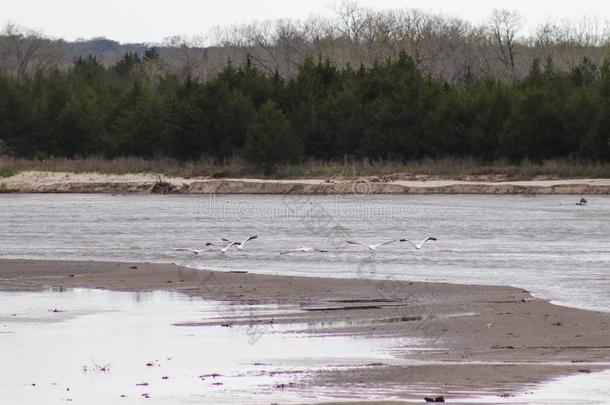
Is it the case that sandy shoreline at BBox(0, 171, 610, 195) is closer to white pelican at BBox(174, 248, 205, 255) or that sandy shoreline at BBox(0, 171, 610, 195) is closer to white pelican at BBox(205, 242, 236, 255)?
white pelican at BBox(205, 242, 236, 255)

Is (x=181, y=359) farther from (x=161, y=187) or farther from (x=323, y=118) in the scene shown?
(x=323, y=118)

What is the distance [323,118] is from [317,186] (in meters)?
9.33

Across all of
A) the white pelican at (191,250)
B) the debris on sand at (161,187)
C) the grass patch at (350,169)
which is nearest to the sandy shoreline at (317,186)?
the debris on sand at (161,187)

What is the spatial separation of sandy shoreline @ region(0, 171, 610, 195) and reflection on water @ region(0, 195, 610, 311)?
2882 mm

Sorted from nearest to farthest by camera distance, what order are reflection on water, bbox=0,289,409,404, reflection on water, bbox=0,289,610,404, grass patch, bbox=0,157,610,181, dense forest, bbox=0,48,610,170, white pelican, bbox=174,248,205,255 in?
reflection on water, bbox=0,289,610,404
reflection on water, bbox=0,289,409,404
white pelican, bbox=174,248,205,255
grass patch, bbox=0,157,610,181
dense forest, bbox=0,48,610,170

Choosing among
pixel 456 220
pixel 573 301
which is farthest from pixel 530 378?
pixel 456 220

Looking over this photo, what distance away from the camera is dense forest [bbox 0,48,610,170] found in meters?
69.6

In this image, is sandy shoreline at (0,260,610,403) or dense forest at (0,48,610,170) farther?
dense forest at (0,48,610,170)

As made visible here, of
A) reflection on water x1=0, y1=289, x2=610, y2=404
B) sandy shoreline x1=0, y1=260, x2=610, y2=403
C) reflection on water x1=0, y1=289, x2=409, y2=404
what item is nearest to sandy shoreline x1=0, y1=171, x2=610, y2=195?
sandy shoreline x1=0, y1=260, x2=610, y2=403

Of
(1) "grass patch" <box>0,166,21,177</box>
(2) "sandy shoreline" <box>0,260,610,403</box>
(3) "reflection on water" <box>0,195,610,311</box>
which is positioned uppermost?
(2) "sandy shoreline" <box>0,260,610,403</box>

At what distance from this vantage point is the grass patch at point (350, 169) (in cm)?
6800

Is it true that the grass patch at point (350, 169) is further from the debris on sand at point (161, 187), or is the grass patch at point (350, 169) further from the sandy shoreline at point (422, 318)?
the sandy shoreline at point (422, 318)

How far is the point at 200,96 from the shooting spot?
77.3 m

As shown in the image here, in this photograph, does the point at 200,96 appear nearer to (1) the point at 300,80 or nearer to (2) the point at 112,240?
(1) the point at 300,80
